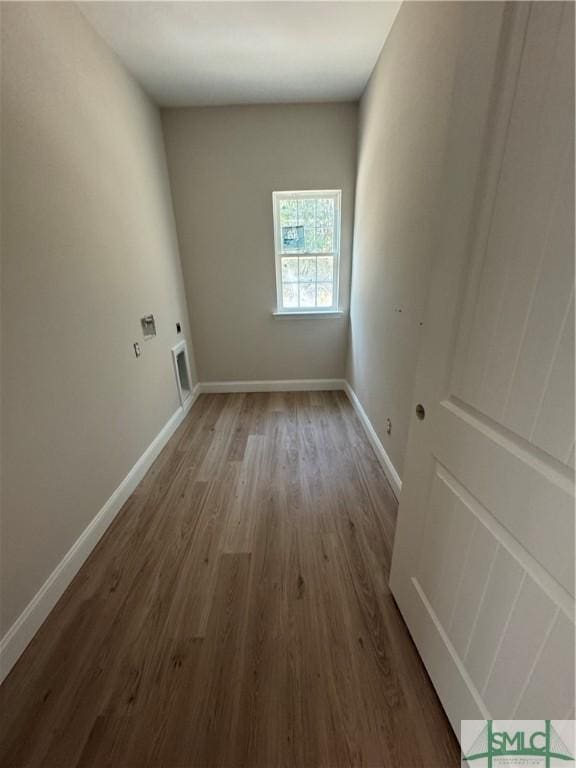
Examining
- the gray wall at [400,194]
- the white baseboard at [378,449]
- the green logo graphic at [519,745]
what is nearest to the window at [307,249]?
the gray wall at [400,194]

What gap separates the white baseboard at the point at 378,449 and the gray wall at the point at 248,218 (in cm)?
67

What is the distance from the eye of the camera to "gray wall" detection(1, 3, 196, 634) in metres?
1.21

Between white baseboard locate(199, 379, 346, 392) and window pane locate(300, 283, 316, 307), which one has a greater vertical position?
window pane locate(300, 283, 316, 307)

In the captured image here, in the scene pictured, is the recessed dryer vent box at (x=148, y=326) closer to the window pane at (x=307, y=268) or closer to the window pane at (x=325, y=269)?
the window pane at (x=307, y=268)

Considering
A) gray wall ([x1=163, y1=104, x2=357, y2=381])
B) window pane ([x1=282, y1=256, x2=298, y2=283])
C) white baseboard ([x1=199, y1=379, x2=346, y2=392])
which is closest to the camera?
gray wall ([x1=163, y1=104, x2=357, y2=381])

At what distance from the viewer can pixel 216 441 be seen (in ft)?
8.62

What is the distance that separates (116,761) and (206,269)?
10.6 feet

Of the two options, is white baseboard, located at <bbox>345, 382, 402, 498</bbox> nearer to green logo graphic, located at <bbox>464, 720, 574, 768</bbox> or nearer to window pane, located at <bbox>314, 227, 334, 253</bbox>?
green logo graphic, located at <bbox>464, 720, 574, 768</bbox>

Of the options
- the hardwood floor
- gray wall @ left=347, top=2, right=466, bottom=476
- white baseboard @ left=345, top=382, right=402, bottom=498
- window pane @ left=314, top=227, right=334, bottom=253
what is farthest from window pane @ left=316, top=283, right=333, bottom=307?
the hardwood floor

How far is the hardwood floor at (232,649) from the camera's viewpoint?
950 mm

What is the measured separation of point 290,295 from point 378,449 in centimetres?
190

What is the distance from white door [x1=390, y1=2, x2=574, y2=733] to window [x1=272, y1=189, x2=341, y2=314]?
243cm

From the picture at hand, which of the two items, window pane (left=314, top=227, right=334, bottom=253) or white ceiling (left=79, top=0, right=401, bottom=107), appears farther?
window pane (left=314, top=227, right=334, bottom=253)

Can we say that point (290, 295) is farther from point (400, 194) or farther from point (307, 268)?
point (400, 194)
